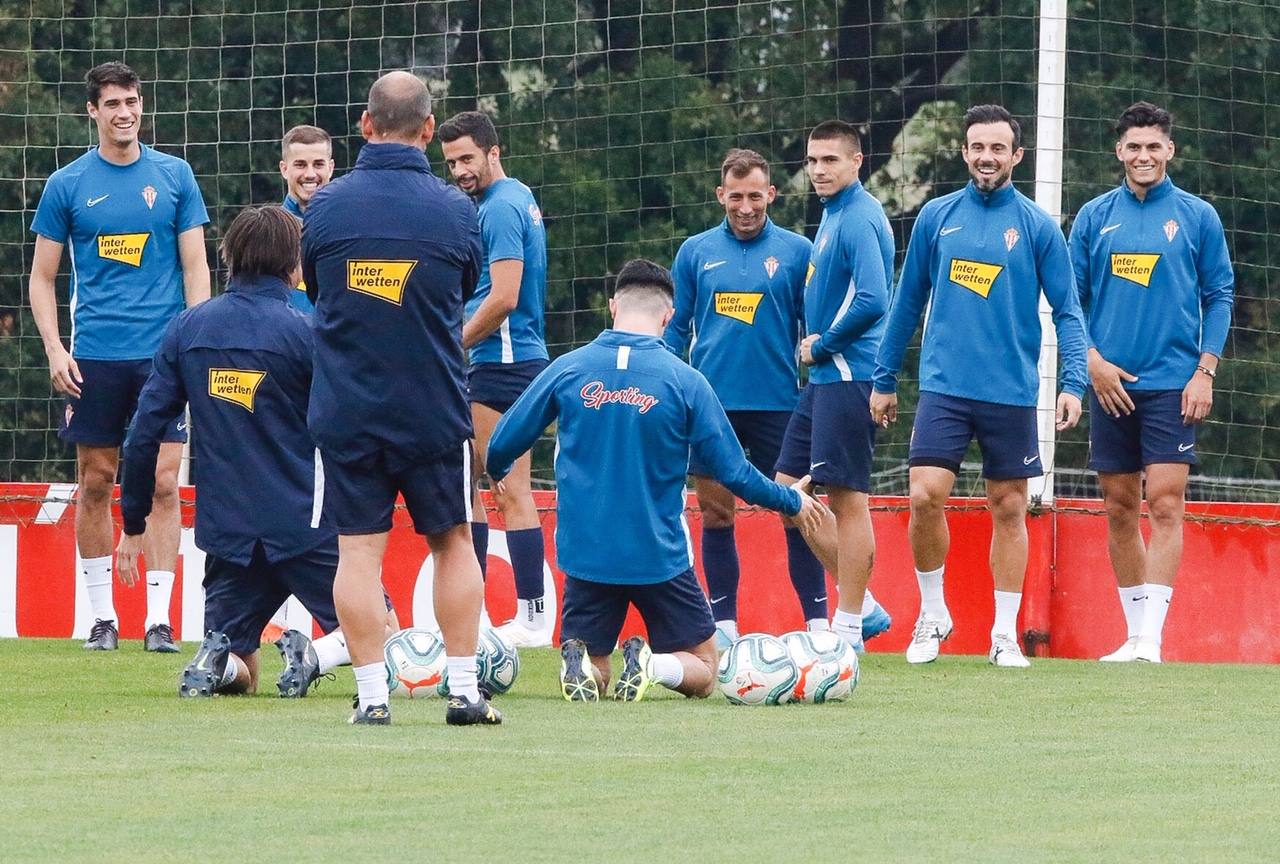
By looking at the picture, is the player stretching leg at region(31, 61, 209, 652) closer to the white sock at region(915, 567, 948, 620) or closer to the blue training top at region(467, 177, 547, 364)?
the blue training top at region(467, 177, 547, 364)

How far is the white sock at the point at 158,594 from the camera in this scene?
10281 millimetres

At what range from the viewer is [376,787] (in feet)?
17.4

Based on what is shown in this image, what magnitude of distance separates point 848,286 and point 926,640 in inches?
62.4

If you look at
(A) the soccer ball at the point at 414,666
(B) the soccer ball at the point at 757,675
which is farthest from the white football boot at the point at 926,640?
(A) the soccer ball at the point at 414,666

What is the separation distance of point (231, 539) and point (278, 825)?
3250 mm

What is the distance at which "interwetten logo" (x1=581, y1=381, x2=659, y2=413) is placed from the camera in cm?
770

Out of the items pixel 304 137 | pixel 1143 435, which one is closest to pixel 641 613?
pixel 1143 435

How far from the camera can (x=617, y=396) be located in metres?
7.70

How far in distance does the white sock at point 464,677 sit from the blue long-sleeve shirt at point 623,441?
40.6 inches

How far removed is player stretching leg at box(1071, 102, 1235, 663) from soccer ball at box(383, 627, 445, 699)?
3.67 meters

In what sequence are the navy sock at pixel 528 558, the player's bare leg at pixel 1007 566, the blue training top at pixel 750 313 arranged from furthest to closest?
the navy sock at pixel 528 558
the blue training top at pixel 750 313
the player's bare leg at pixel 1007 566

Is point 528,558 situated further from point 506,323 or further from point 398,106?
point 398,106

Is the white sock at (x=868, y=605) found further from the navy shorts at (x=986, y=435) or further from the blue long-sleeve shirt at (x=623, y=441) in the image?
the blue long-sleeve shirt at (x=623, y=441)

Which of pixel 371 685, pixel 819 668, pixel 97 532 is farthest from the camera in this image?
pixel 97 532
